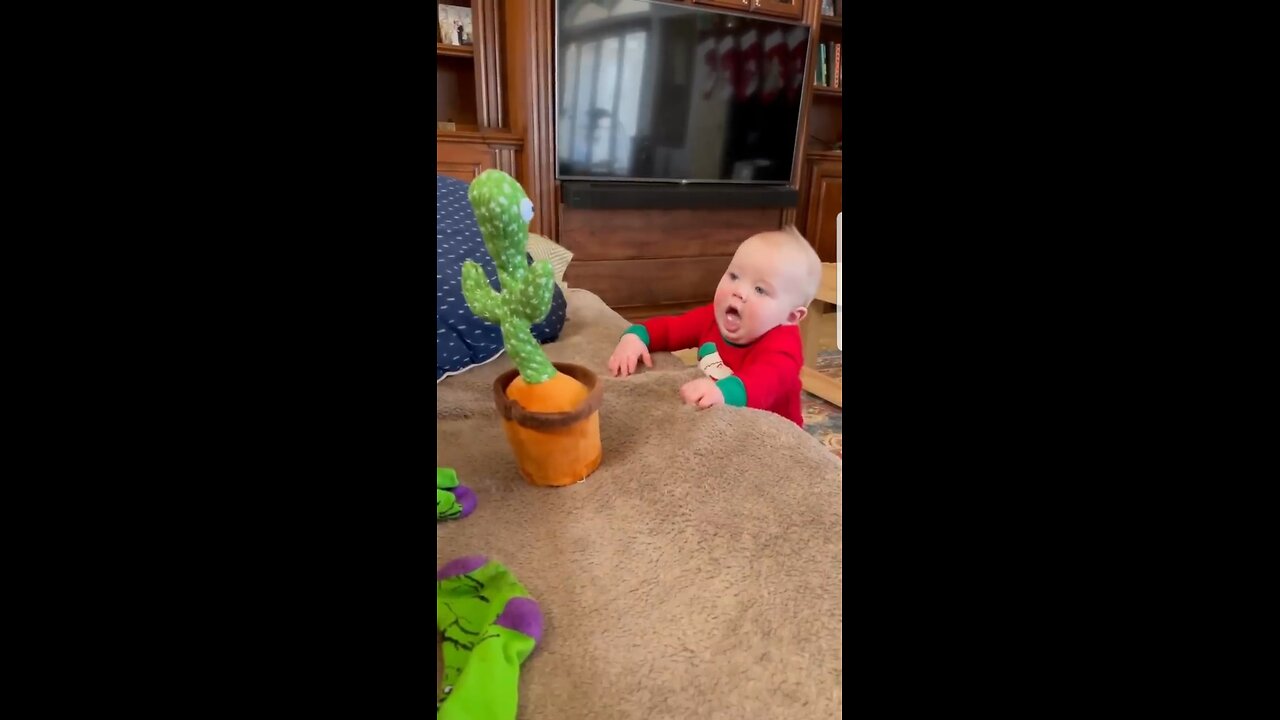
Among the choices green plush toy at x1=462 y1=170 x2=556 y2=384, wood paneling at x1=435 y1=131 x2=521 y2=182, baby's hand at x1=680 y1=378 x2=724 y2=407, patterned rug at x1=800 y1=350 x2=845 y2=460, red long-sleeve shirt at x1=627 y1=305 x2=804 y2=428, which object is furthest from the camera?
wood paneling at x1=435 y1=131 x2=521 y2=182

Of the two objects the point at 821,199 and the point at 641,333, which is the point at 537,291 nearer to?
the point at 641,333

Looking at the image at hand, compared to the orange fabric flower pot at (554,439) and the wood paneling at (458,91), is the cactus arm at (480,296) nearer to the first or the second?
the orange fabric flower pot at (554,439)

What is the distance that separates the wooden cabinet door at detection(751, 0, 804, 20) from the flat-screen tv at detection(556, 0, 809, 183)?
39 millimetres

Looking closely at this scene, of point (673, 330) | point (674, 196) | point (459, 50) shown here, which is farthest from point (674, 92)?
point (673, 330)

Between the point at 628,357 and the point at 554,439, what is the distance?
16.9 inches

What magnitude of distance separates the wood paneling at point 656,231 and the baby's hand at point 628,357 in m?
1.59

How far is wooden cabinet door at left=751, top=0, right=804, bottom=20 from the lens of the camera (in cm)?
280

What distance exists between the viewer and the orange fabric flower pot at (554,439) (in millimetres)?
715

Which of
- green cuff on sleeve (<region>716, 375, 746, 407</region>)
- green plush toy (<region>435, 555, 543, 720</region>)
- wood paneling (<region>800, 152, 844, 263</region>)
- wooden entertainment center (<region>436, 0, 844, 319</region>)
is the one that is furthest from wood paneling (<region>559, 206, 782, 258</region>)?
green plush toy (<region>435, 555, 543, 720</region>)

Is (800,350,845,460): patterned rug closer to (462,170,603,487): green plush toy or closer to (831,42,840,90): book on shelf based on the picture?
(462,170,603,487): green plush toy

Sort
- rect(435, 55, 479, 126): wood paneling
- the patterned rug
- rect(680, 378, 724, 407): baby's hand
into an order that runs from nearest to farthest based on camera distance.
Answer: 1. rect(680, 378, 724, 407): baby's hand
2. the patterned rug
3. rect(435, 55, 479, 126): wood paneling
